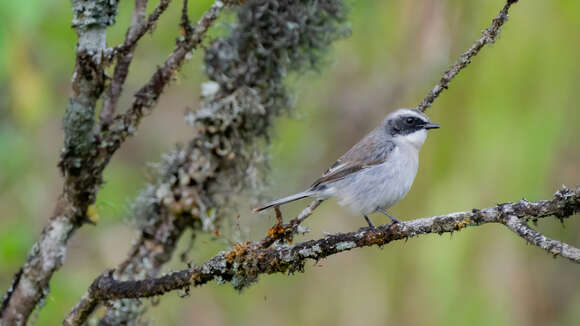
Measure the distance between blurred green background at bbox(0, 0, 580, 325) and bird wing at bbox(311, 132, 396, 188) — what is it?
302 millimetres

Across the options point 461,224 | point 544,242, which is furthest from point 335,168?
point 544,242

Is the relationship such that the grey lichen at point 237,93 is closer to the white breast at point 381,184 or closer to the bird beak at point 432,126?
the white breast at point 381,184

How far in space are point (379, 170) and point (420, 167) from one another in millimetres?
348

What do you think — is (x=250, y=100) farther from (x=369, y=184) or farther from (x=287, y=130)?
(x=287, y=130)

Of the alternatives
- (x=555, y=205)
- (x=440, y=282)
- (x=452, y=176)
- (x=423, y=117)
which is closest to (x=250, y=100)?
(x=423, y=117)

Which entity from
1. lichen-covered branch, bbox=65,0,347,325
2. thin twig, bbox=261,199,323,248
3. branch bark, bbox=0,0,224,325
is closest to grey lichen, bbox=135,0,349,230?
lichen-covered branch, bbox=65,0,347,325

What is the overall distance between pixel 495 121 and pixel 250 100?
5.02ft

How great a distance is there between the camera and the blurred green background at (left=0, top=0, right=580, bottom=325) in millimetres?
3689

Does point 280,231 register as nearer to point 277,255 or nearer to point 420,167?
point 277,255

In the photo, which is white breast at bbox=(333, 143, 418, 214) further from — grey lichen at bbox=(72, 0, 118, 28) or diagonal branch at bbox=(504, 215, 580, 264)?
grey lichen at bbox=(72, 0, 118, 28)

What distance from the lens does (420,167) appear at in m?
4.09

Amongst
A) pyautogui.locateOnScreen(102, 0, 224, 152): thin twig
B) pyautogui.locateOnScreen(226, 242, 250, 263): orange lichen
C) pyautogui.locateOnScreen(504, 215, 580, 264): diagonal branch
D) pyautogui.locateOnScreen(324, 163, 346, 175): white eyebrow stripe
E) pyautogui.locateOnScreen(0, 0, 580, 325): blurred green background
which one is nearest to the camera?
pyautogui.locateOnScreen(504, 215, 580, 264): diagonal branch

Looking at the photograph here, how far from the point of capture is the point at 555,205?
215cm

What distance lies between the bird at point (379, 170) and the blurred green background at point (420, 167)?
163 mm
